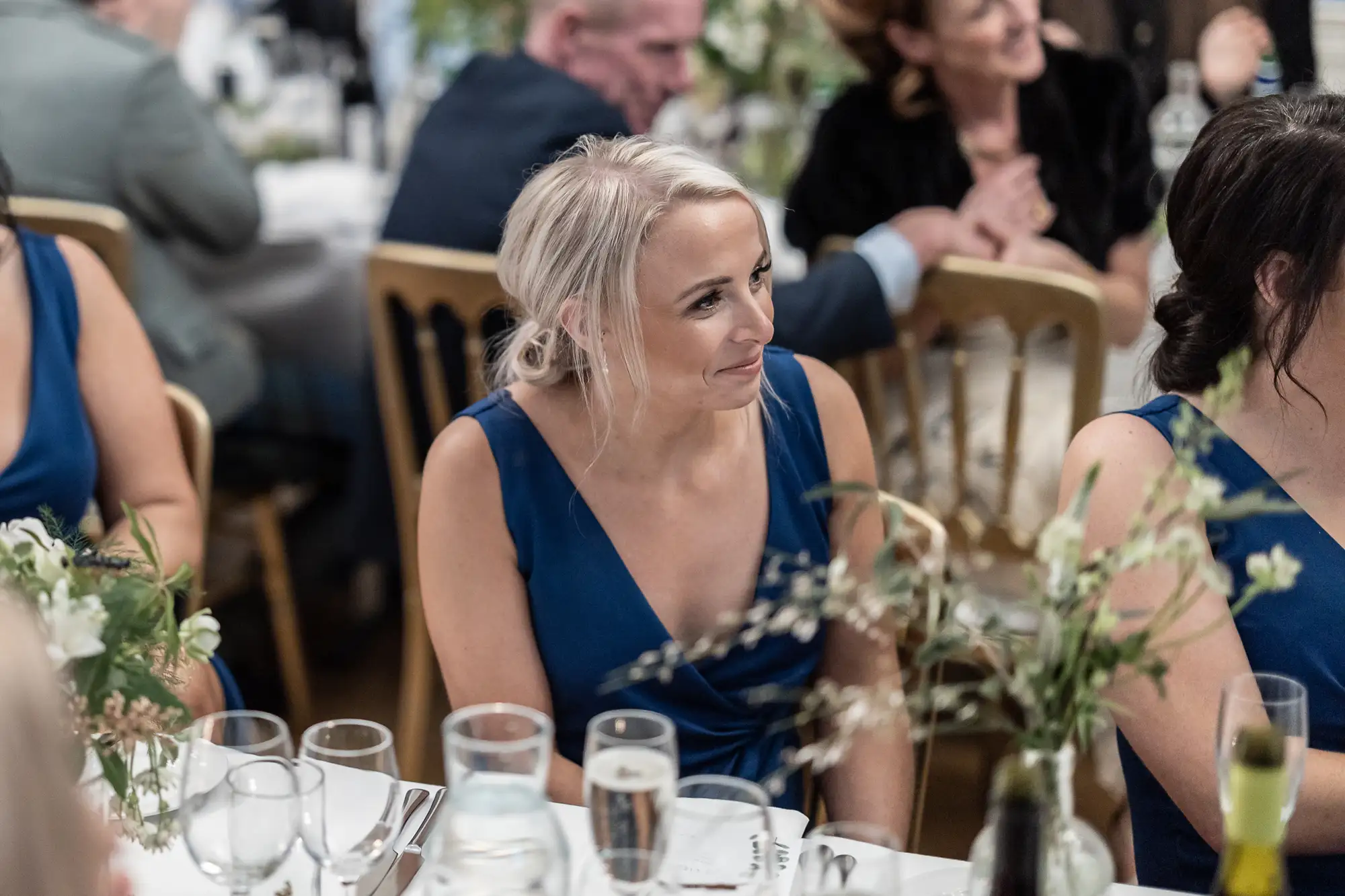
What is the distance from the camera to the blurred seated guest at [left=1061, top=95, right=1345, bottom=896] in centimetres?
151

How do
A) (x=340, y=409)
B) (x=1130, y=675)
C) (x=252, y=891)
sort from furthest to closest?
1. (x=340, y=409)
2. (x=252, y=891)
3. (x=1130, y=675)

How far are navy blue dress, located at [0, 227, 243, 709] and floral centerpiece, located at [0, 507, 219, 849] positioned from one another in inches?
28.8

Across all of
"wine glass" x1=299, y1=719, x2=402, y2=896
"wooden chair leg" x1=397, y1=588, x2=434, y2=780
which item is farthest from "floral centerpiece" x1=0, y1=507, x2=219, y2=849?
"wooden chair leg" x1=397, y1=588, x2=434, y2=780

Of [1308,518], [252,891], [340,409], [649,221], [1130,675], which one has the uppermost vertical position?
[649,221]

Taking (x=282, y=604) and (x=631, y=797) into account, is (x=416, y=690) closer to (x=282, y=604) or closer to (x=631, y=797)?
(x=282, y=604)

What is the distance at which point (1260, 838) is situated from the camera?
44.3 inches

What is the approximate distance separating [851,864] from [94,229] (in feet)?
6.34

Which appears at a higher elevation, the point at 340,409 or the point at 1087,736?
the point at 1087,736

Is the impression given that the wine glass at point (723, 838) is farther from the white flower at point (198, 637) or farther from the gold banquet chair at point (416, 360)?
the gold banquet chair at point (416, 360)

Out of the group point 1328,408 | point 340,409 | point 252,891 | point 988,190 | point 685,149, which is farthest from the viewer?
point 340,409

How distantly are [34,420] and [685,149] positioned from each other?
36.7 inches

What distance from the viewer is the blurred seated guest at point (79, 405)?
6.68 feet

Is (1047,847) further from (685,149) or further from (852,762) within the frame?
(685,149)

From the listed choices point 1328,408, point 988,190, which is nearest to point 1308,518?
point 1328,408
